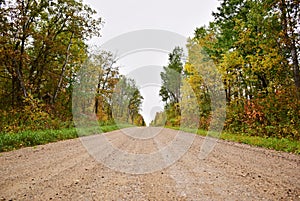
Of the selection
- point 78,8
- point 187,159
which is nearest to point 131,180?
point 187,159

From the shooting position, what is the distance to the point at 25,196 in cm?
372

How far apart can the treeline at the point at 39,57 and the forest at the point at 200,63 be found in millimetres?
66

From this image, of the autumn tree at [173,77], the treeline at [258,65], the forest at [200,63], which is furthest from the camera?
the autumn tree at [173,77]

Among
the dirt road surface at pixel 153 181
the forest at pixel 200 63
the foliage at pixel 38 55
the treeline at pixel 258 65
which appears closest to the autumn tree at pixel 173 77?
the forest at pixel 200 63

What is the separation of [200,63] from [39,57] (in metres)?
15.9

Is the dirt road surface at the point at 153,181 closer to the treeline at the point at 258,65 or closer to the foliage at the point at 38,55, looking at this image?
the treeline at the point at 258,65

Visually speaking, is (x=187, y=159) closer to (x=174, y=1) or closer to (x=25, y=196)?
(x=25, y=196)

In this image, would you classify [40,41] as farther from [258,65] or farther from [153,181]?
[153,181]

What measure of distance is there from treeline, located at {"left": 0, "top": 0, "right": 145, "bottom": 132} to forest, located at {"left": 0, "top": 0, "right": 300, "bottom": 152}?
0.22 ft

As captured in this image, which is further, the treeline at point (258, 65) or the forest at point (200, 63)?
the forest at point (200, 63)

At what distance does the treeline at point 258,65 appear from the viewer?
543 inches

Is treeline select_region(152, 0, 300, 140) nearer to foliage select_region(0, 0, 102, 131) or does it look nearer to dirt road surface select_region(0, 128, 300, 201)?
dirt road surface select_region(0, 128, 300, 201)

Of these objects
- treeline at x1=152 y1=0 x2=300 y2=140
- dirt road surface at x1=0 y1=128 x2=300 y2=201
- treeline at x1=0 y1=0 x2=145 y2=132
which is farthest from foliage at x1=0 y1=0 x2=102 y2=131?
treeline at x1=152 y1=0 x2=300 y2=140

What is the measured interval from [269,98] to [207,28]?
1500 cm
